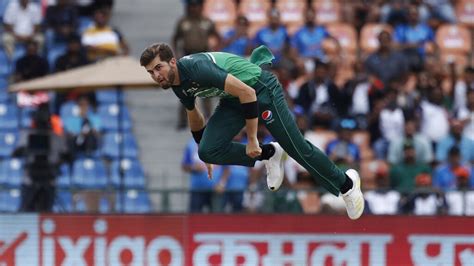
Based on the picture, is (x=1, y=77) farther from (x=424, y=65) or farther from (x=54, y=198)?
(x=424, y=65)

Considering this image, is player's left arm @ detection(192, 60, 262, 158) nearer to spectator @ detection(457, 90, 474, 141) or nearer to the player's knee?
the player's knee

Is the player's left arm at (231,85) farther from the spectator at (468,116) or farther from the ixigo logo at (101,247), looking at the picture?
the spectator at (468,116)

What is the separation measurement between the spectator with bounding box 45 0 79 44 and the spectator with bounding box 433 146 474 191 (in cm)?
561

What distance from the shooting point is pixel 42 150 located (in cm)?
1778

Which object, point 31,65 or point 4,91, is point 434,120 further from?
point 4,91

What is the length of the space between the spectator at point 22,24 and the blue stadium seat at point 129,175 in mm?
2810

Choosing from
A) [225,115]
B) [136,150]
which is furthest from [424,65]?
[225,115]

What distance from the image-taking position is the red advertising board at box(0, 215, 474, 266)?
14.3 meters

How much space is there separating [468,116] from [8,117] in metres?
5.95

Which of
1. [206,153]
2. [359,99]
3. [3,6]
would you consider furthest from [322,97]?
[206,153]

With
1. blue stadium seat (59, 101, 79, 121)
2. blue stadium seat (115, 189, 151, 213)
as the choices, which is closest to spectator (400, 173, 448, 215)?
blue stadium seat (115, 189, 151, 213)

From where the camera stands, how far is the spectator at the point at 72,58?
19.4m

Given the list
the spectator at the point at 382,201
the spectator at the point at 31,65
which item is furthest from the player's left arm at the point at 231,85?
the spectator at the point at 31,65

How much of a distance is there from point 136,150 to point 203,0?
9.65ft
